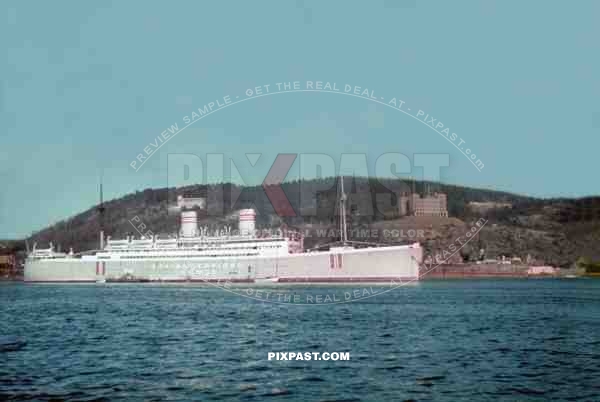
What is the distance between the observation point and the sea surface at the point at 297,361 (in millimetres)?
12695

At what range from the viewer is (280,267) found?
207 feet

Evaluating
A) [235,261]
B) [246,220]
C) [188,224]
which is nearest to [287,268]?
[235,261]

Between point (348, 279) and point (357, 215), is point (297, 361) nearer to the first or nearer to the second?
point (348, 279)

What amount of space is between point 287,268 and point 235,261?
5711 millimetres

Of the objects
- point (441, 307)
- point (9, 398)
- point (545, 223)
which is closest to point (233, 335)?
point (9, 398)

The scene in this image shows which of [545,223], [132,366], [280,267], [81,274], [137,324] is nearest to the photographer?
[132,366]

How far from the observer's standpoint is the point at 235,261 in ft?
214

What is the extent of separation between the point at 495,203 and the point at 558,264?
44064 millimetres

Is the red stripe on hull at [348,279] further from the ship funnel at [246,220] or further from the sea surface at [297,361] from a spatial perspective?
the sea surface at [297,361]

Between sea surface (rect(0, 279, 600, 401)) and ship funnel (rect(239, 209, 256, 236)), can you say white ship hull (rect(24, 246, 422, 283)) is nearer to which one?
ship funnel (rect(239, 209, 256, 236))

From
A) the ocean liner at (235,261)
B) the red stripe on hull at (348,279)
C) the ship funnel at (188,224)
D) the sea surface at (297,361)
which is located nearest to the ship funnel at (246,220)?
the ocean liner at (235,261)

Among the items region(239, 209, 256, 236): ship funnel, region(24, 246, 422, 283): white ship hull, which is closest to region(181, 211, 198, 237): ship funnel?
region(24, 246, 422, 283): white ship hull

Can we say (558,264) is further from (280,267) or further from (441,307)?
(441,307)

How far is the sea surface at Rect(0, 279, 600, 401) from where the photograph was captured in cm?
1270
